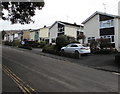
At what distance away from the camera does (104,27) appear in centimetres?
3027

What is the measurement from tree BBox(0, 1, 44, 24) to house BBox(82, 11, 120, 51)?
16.2 meters

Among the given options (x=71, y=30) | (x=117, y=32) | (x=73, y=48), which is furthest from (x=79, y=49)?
(x=71, y=30)

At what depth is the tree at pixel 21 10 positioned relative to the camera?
15992 millimetres

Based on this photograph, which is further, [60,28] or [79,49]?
[60,28]

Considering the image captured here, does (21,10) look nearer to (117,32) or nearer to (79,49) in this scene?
(79,49)

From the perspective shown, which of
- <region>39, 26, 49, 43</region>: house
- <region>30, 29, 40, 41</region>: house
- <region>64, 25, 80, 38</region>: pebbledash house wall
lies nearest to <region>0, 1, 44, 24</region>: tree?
<region>64, 25, 80, 38</region>: pebbledash house wall

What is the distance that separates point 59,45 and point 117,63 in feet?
44.1

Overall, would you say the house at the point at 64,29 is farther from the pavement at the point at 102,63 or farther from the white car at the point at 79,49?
the pavement at the point at 102,63

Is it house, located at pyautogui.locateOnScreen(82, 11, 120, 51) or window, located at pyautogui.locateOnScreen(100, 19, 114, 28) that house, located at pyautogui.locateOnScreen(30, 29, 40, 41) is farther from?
window, located at pyautogui.locateOnScreen(100, 19, 114, 28)

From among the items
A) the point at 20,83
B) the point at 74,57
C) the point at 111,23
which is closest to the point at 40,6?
the point at 74,57

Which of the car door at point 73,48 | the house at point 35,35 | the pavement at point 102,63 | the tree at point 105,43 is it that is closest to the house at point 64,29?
the house at point 35,35

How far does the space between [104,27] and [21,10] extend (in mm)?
18213

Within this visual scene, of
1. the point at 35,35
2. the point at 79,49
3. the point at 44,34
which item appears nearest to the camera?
the point at 79,49

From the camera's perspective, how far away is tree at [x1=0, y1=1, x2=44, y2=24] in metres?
16.0
